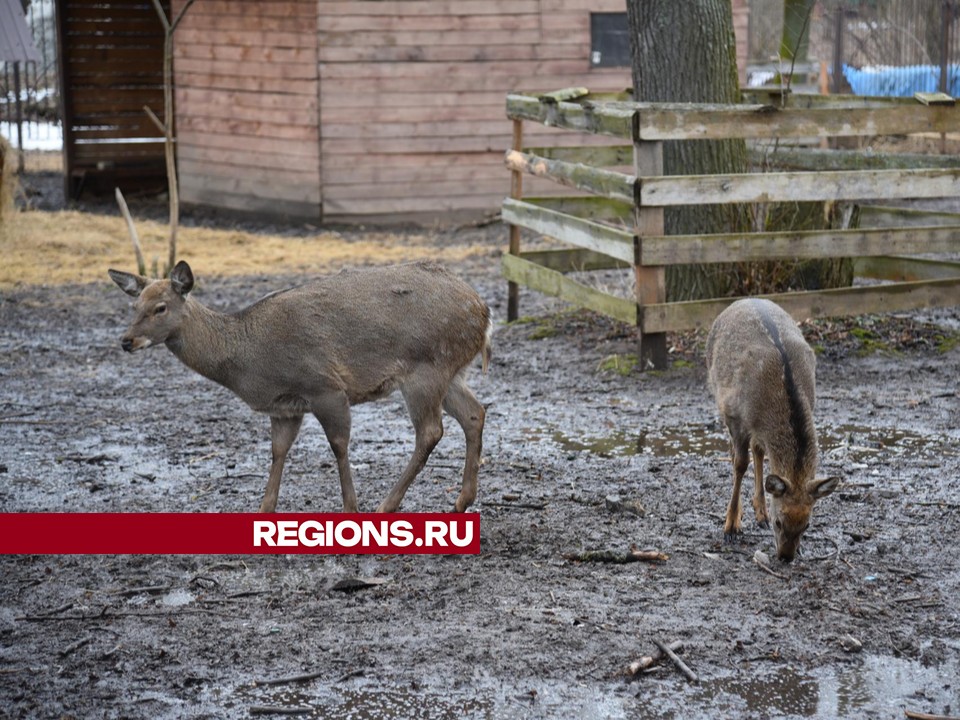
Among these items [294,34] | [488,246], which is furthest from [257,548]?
[294,34]

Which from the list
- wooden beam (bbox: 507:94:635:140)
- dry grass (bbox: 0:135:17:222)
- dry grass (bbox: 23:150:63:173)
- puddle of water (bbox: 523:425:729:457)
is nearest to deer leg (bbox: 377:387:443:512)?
puddle of water (bbox: 523:425:729:457)

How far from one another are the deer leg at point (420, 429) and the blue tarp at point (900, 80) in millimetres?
18465

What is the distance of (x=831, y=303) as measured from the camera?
9.81 metres

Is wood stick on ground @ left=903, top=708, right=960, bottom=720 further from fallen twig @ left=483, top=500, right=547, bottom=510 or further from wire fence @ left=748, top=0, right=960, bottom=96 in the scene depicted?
wire fence @ left=748, top=0, right=960, bottom=96

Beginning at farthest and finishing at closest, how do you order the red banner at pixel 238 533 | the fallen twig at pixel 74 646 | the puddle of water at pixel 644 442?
the puddle of water at pixel 644 442
the red banner at pixel 238 533
the fallen twig at pixel 74 646

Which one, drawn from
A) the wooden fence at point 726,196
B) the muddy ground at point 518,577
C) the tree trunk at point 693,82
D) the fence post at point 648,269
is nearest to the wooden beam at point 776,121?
the wooden fence at point 726,196

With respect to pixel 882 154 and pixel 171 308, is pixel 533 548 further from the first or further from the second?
pixel 882 154

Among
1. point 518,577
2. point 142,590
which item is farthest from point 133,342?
point 518,577

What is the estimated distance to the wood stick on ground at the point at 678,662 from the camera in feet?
15.8

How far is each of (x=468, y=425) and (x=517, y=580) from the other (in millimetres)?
1220

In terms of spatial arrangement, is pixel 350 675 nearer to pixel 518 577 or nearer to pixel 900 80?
pixel 518 577

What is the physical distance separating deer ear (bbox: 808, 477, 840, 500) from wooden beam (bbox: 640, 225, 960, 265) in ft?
12.1

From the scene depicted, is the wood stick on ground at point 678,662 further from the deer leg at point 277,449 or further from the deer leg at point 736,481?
the deer leg at point 277,449

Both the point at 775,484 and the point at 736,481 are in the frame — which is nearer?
the point at 775,484
